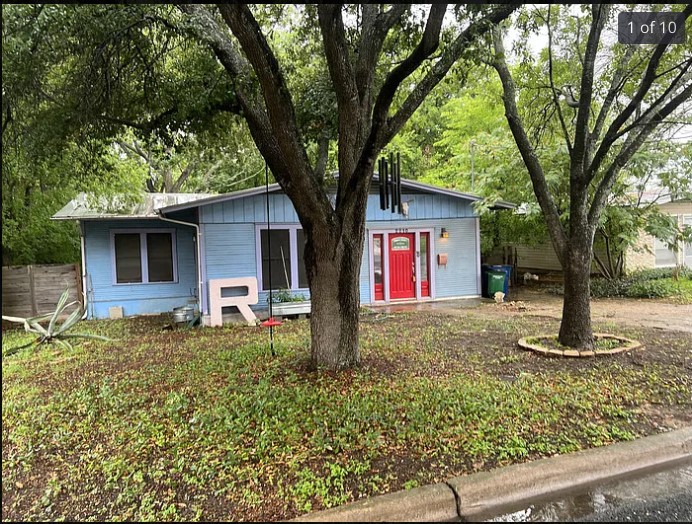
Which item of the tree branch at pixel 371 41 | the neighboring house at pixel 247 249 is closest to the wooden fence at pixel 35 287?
the neighboring house at pixel 247 249

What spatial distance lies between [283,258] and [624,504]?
31.5ft

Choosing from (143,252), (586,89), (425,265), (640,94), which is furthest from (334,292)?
(143,252)

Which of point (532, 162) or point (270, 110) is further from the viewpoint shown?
point (532, 162)

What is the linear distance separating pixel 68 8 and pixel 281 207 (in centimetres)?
693

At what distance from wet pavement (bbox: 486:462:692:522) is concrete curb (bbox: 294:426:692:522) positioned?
0.08 meters

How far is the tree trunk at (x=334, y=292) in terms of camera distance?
560 centimetres

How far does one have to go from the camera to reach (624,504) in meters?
3.25

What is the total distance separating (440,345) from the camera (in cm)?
753

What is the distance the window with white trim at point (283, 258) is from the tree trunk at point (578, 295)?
6815 millimetres

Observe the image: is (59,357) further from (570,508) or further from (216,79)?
(570,508)

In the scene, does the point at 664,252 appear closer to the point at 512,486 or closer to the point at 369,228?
the point at 369,228

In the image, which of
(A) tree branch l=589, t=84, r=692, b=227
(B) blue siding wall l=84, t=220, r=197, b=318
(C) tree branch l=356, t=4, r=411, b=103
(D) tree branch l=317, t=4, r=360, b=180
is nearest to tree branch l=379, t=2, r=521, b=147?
(D) tree branch l=317, t=4, r=360, b=180

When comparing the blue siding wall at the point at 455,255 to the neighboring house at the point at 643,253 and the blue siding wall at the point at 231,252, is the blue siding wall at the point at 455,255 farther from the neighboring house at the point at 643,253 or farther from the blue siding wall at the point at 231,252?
the blue siding wall at the point at 231,252

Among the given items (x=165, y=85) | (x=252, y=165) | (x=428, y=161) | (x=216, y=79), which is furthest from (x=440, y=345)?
(x=428, y=161)
